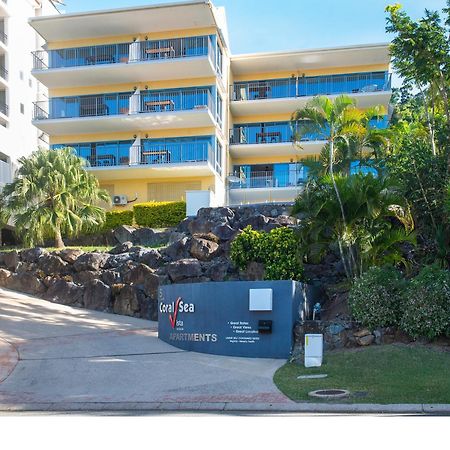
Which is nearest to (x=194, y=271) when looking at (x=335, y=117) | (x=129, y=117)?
(x=335, y=117)

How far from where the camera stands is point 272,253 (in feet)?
58.3

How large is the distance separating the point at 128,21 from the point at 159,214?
37.0ft

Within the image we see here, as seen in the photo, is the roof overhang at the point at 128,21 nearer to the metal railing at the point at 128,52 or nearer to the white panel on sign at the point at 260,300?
the metal railing at the point at 128,52

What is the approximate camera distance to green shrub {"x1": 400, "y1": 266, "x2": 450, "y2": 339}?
Result: 13.1 meters

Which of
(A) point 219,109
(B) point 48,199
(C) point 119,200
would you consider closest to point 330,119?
(B) point 48,199

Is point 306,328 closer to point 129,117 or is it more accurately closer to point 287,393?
point 287,393

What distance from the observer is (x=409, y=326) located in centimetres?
1353

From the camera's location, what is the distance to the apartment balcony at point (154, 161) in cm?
3166

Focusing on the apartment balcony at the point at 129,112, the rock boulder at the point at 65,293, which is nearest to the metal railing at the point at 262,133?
the apartment balcony at the point at 129,112

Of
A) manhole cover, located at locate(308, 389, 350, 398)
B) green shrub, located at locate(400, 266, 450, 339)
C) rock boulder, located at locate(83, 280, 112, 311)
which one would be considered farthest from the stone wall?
manhole cover, located at locate(308, 389, 350, 398)

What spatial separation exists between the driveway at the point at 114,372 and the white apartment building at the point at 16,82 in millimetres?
20211

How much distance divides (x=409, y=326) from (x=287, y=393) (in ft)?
13.7

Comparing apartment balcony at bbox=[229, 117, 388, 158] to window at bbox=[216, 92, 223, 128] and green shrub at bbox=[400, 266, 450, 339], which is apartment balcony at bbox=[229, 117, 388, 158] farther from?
green shrub at bbox=[400, 266, 450, 339]

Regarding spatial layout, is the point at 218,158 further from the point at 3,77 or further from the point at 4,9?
the point at 4,9
